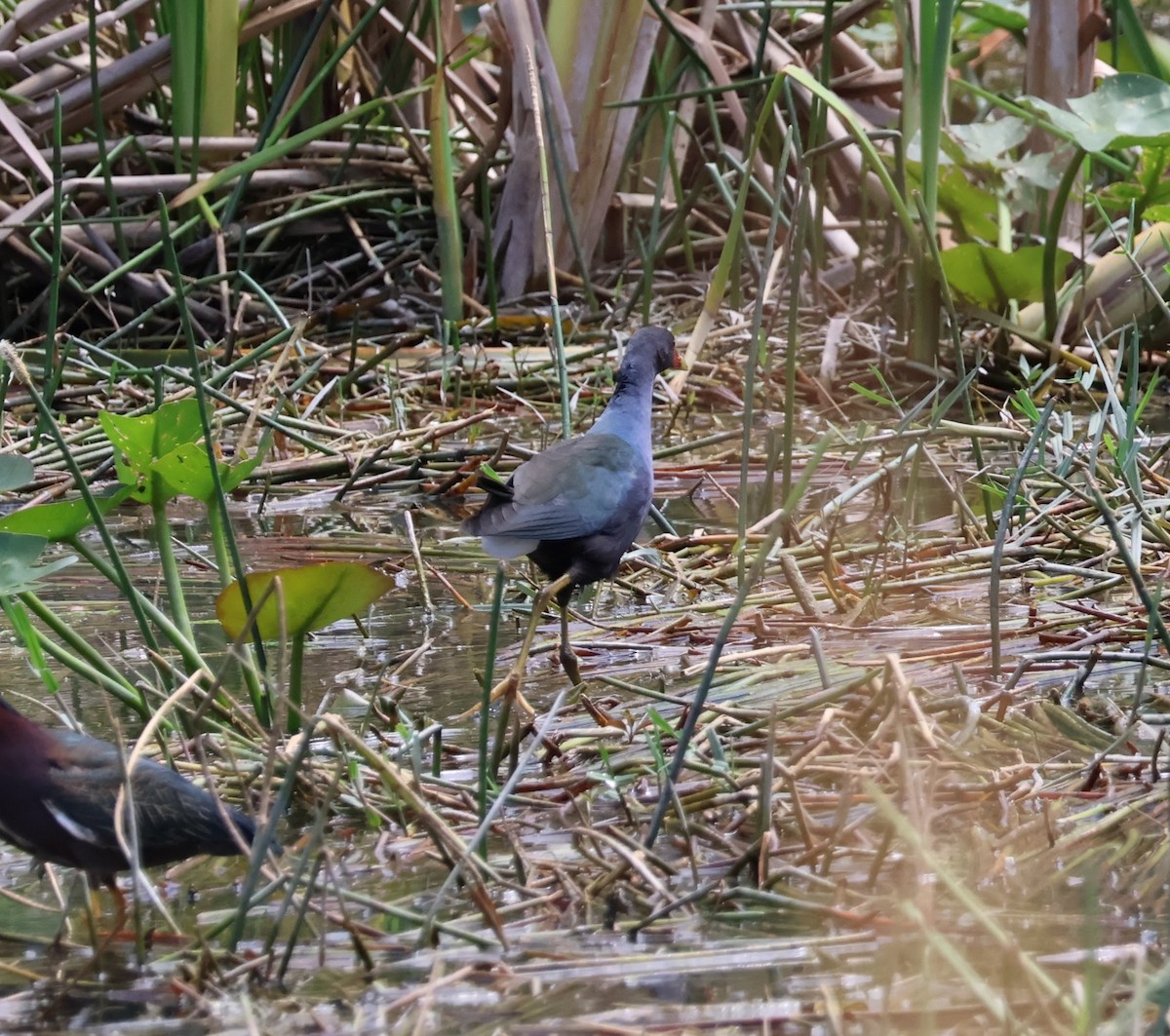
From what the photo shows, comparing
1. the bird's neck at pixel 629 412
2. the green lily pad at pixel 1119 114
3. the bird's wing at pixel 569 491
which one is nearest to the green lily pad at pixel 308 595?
the bird's wing at pixel 569 491

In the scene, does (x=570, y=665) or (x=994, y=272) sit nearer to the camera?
(x=570, y=665)

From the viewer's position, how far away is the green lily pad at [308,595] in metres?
2.03

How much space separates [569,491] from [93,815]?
54.9 inches

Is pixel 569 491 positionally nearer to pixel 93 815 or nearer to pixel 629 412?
pixel 629 412

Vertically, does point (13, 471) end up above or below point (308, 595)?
above

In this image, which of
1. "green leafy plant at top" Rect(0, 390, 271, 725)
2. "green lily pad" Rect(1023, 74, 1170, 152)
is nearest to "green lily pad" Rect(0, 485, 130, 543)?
"green leafy plant at top" Rect(0, 390, 271, 725)

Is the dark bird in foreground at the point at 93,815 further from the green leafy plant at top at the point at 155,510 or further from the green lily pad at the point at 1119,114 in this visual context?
the green lily pad at the point at 1119,114

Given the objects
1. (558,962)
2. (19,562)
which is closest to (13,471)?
(19,562)

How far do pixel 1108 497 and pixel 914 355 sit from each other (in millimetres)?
1587

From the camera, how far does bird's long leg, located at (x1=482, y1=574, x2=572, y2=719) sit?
2.15 meters

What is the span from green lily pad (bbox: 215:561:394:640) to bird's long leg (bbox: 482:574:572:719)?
20 centimetres

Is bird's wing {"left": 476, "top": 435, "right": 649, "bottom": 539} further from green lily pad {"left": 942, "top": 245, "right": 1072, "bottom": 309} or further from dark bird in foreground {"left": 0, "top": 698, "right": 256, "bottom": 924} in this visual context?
green lily pad {"left": 942, "top": 245, "right": 1072, "bottom": 309}

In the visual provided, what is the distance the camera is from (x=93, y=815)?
1698 millimetres

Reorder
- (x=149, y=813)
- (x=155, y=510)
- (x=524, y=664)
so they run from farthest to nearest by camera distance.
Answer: (x=524, y=664) < (x=155, y=510) < (x=149, y=813)
